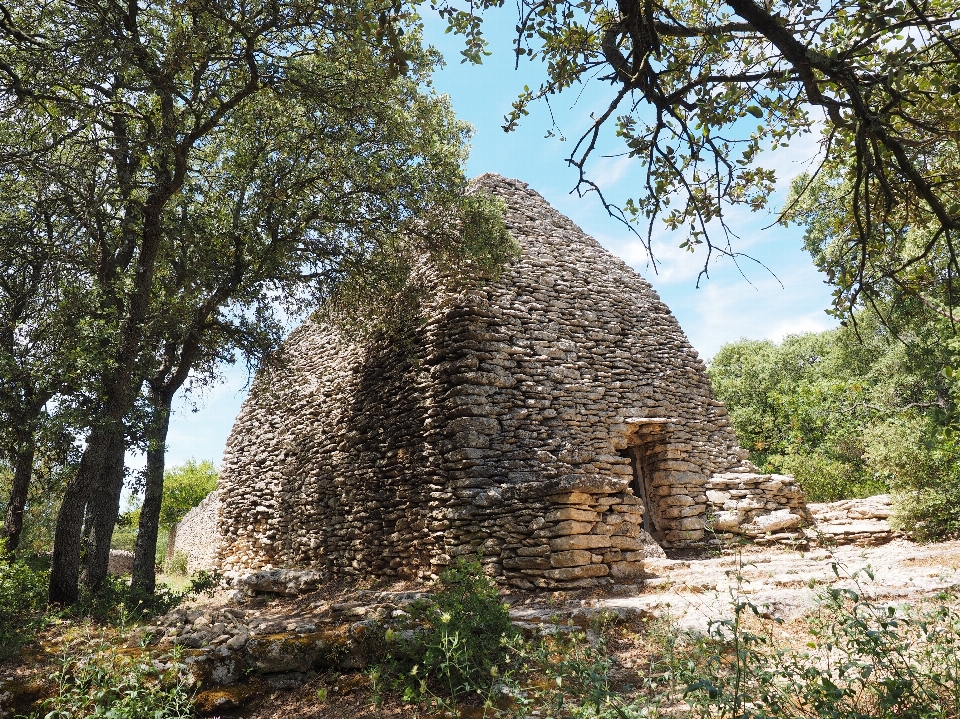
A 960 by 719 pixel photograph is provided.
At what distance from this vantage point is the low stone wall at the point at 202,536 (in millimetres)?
14730

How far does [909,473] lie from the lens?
9305 mm

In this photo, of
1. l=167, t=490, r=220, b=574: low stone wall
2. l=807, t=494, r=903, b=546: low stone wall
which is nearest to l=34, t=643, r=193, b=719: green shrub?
l=807, t=494, r=903, b=546: low stone wall

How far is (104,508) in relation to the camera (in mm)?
7992

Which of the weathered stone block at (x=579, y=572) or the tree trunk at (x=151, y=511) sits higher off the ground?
the tree trunk at (x=151, y=511)

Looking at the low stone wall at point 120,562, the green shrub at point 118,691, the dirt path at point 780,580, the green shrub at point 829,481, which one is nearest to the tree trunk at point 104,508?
the green shrub at point 118,691

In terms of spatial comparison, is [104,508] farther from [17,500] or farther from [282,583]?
[17,500]

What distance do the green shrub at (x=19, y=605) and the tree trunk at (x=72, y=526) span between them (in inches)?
9.7

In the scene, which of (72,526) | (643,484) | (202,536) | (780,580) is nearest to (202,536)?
(202,536)

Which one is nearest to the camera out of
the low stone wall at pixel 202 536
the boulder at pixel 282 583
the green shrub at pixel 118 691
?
the green shrub at pixel 118 691

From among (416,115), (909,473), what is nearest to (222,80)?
(416,115)

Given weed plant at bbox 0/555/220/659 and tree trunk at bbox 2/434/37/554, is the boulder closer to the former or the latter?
weed plant at bbox 0/555/220/659

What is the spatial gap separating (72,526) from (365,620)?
424cm

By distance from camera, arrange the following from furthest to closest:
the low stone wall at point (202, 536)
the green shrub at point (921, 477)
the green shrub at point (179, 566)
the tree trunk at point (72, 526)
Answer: the green shrub at point (179, 566) → the low stone wall at point (202, 536) → the green shrub at point (921, 477) → the tree trunk at point (72, 526)

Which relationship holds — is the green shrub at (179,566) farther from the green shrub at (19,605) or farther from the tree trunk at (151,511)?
the green shrub at (19,605)
